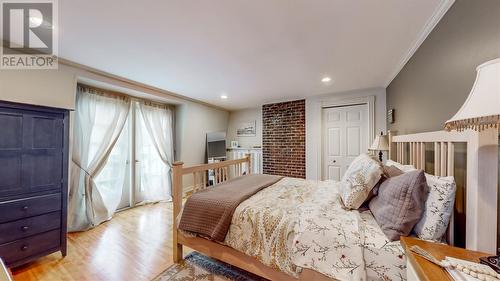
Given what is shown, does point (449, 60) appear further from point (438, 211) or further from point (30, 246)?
point (30, 246)

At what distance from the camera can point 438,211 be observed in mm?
1086

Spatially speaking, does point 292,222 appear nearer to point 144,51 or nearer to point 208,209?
point 208,209

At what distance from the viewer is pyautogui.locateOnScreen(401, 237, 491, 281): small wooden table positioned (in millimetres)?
728

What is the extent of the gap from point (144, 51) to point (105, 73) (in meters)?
1.09

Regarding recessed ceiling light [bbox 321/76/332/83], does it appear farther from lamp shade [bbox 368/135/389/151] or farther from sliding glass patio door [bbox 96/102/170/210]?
sliding glass patio door [bbox 96/102/170/210]

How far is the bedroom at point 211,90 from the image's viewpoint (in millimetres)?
1160

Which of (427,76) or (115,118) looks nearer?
→ (427,76)

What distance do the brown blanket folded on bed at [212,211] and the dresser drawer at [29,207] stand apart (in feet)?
4.49

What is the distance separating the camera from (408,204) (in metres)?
1.14

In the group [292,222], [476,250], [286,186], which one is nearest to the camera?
[476,250]

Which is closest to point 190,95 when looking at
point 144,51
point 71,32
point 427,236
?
point 144,51

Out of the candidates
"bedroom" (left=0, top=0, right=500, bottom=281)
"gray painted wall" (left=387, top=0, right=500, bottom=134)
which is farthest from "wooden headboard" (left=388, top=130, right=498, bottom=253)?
"gray painted wall" (left=387, top=0, right=500, bottom=134)

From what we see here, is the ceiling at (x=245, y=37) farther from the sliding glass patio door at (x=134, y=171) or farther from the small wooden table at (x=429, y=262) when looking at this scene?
the small wooden table at (x=429, y=262)

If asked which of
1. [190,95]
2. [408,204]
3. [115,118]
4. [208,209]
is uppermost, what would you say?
[190,95]
